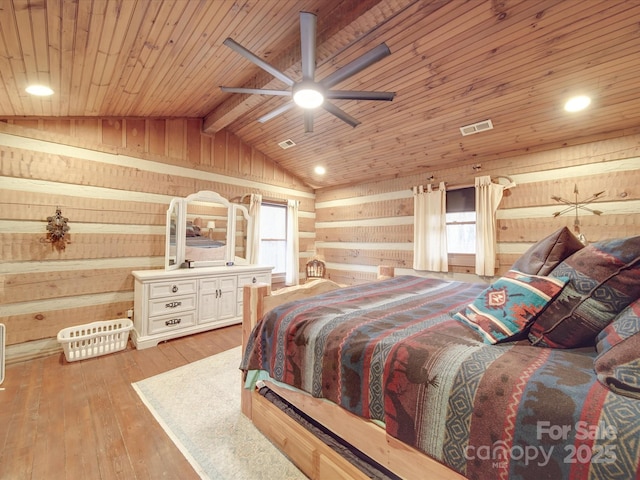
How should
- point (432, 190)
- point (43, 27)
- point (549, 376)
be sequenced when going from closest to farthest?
point (549, 376) → point (43, 27) → point (432, 190)

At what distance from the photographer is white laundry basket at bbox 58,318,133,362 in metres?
2.66

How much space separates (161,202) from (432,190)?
3.96 meters

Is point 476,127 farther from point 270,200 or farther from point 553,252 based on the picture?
point 270,200

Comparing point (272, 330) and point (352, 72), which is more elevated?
point (352, 72)

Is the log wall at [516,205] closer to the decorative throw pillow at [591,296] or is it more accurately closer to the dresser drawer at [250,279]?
the dresser drawer at [250,279]

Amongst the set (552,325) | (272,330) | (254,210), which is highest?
(254,210)

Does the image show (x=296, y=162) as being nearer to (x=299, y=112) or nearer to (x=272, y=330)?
(x=299, y=112)

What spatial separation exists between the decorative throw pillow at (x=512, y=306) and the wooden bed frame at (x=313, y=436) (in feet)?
1.83

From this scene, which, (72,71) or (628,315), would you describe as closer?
(628,315)

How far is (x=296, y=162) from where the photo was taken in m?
4.96

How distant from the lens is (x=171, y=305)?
10.7ft

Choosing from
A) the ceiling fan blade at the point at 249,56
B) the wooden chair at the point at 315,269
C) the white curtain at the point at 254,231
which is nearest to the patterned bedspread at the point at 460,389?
the ceiling fan blade at the point at 249,56

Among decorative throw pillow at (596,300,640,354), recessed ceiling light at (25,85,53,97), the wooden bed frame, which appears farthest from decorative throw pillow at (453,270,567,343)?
recessed ceiling light at (25,85,53,97)

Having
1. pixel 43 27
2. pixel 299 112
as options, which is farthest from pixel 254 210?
pixel 43 27
